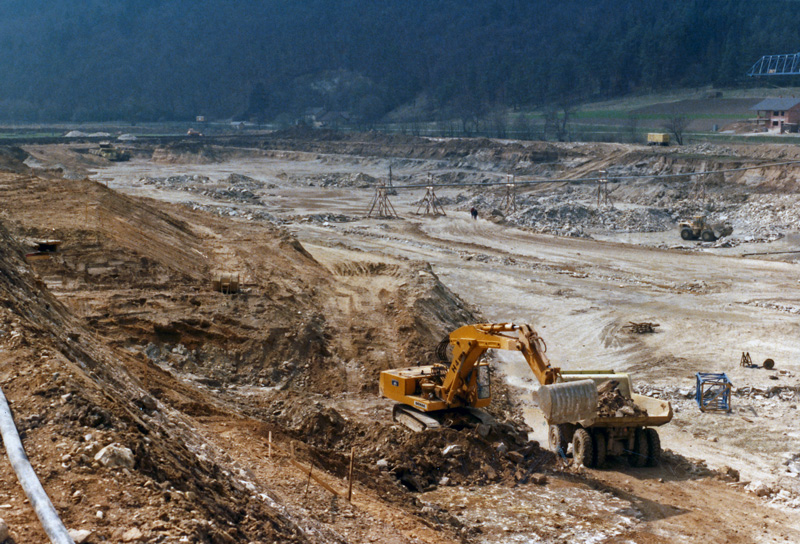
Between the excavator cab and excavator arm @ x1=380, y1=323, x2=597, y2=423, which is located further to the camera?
the excavator cab

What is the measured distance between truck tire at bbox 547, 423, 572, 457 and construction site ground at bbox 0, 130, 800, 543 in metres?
0.85

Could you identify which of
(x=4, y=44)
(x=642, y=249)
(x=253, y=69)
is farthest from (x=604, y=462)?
(x=4, y=44)

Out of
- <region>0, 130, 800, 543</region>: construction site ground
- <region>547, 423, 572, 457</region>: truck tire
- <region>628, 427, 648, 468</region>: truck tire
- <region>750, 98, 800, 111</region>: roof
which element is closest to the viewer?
<region>0, 130, 800, 543</region>: construction site ground

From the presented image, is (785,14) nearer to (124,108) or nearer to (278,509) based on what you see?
(124,108)

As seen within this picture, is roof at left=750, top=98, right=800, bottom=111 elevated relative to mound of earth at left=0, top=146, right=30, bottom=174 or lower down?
elevated

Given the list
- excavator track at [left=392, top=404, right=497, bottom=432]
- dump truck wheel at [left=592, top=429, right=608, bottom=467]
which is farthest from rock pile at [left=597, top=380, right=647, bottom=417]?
excavator track at [left=392, top=404, right=497, bottom=432]

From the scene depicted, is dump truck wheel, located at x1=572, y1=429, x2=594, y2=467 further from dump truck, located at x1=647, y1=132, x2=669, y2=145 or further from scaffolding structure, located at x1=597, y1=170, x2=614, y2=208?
dump truck, located at x1=647, y1=132, x2=669, y2=145

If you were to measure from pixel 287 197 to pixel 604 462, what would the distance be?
40.2 m

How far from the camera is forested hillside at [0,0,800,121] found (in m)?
107

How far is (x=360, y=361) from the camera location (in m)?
17.7

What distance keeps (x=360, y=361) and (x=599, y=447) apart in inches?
238

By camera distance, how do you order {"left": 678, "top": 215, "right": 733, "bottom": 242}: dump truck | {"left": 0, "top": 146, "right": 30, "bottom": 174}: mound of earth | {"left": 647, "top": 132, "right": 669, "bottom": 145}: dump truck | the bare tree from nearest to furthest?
{"left": 678, "top": 215, "right": 733, "bottom": 242}: dump truck → {"left": 0, "top": 146, "right": 30, "bottom": 174}: mound of earth → {"left": 647, "top": 132, "right": 669, "bottom": 145}: dump truck → the bare tree

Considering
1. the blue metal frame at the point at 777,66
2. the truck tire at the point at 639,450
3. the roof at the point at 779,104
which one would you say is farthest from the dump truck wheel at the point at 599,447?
the blue metal frame at the point at 777,66

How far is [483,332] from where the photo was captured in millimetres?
12273
